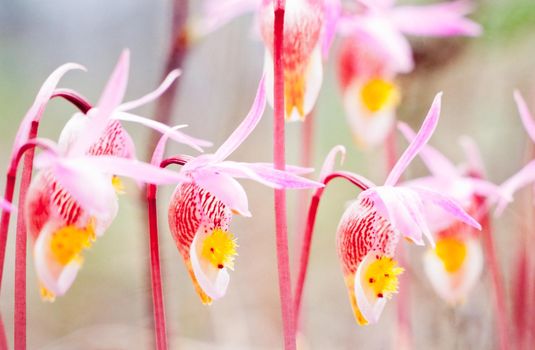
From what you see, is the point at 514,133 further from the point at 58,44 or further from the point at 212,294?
the point at 212,294

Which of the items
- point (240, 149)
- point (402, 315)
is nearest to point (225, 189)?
point (402, 315)

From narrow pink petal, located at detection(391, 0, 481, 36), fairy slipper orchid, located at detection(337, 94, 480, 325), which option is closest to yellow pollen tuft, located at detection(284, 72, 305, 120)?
fairy slipper orchid, located at detection(337, 94, 480, 325)

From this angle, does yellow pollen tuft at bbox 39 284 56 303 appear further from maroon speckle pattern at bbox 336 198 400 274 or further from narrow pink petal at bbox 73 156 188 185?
maroon speckle pattern at bbox 336 198 400 274

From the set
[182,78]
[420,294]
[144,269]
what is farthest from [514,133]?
[144,269]

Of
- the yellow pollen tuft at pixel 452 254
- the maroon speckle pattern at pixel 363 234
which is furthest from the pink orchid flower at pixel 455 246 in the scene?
the maroon speckle pattern at pixel 363 234

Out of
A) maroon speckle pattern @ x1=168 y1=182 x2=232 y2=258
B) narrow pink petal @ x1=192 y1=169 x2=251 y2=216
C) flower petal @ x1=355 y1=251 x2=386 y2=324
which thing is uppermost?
narrow pink petal @ x1=192 y1=169 x2=251 y2=216

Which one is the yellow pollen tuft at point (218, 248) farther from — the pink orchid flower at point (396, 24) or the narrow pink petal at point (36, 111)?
the pink orchid flower at point (396, 24)

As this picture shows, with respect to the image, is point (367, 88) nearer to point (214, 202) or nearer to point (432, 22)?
point (432, 22)
